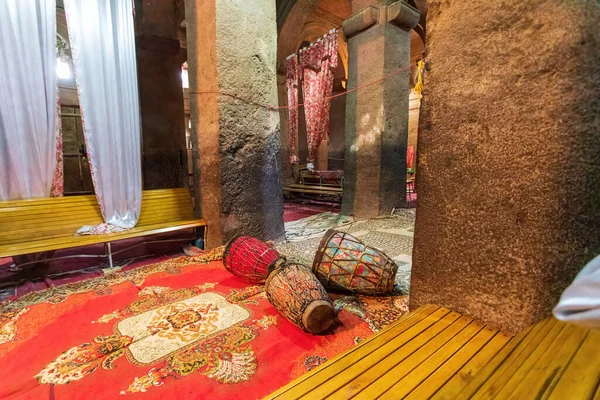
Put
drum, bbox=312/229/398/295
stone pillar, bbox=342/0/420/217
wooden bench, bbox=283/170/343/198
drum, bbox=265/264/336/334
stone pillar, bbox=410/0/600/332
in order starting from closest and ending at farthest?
1. stone pillar, bbox=410/0/600/332
2. drum, bbox=265/264/336/334
3. drum, bbox=312/229/398/295
4. stone pillar, bbox=342/0/420/217
5. wooden bench, bbox=283/170/343/198

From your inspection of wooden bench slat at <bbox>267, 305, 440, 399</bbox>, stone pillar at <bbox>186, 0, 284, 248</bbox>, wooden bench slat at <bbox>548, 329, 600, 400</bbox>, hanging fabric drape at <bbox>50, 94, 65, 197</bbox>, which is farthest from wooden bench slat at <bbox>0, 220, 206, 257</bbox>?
wooden bench slat at <bbox>548, 329, 600, 400</bbox>

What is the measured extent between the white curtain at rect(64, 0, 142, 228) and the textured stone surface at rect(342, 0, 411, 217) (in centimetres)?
323

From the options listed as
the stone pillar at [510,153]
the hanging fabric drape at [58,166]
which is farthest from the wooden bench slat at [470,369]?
the hanging fabric drape at [58,166]

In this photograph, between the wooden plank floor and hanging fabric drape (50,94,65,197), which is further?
hanging fabric drape (50,94,65,197)

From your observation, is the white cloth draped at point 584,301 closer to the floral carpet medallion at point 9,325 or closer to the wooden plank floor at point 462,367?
the wooden plank floor at point 462,367

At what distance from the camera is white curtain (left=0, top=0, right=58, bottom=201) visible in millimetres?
2479

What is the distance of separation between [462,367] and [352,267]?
1.09 meters

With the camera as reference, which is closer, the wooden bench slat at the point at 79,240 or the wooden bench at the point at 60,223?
the wooden bench slat at the point at 79,240

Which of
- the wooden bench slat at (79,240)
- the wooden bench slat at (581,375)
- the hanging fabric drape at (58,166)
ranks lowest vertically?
the wooden bench slat at (79,240)

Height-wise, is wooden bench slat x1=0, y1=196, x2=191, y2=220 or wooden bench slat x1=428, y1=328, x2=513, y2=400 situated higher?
wooden bench slat x1=0, y1=196, x2=191, y2=220

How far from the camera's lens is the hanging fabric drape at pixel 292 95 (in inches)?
273

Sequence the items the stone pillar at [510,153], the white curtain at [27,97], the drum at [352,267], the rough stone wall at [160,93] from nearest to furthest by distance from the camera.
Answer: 1. the stone pillar at [510,153]
2. the drum at [352,267]
3. the white curtain at [27,97]
4. the rough stone wall at [160,93]

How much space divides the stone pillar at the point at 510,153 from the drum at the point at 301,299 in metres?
0.62

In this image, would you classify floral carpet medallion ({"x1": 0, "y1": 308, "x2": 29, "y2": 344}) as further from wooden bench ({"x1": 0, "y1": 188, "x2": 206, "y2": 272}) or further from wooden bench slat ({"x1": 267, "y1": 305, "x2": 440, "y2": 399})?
wooden bench slat ({"x1": 267, "y1": 305, "x2": 440, "y2": 399})
